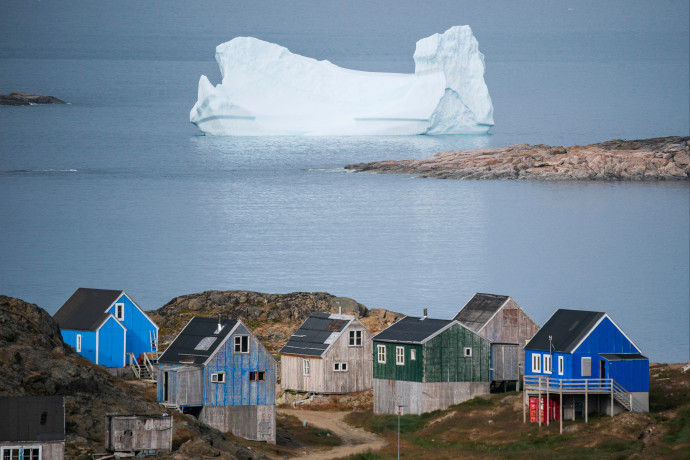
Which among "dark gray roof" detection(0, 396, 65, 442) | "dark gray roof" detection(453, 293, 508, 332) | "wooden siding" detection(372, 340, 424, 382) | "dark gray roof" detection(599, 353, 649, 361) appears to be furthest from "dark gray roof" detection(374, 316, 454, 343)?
"dark gray roof" detection(0, 396, 65, 442)

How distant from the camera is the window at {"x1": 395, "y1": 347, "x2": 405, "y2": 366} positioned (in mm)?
43309

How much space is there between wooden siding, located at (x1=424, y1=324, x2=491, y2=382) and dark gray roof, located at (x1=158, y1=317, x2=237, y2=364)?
24.0ft

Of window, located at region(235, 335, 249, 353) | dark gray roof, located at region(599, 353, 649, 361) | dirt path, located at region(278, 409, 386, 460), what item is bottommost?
dirt path, located at region(278, 409, 386, 460)

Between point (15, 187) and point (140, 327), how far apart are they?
54.5 m

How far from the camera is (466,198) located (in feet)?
371

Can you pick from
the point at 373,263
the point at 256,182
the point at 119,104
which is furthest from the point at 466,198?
the point at 119,104

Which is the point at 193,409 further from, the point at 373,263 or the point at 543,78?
the point at 543,78

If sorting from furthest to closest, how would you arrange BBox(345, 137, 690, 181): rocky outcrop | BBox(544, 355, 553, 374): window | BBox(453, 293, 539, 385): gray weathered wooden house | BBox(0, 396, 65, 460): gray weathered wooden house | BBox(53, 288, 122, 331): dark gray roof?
1. BBox(345, 137, 690, 181): rocky outcrop
2. BBox(53, 288, 122, 331): dark gray roof
3. BBox(453, 293, 539, 385): gray weathered wooden house
4. BBox(544, 355, 553, 374): window
5. BBox(0, 396, 65, 460): gray weathered wooden house

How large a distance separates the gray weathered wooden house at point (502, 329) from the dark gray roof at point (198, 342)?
9838mm

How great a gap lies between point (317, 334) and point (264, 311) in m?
15.2

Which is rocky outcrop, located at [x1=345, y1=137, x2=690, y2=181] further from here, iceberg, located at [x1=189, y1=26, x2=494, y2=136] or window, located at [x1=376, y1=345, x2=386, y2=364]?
window, located at [x1=376, y1=345, x2=386, y2=364]

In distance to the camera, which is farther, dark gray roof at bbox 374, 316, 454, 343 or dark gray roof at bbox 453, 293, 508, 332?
dark gray roof at bbox 453, 293, 508, 332

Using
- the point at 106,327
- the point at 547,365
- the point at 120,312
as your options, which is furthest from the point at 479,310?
the point at 106,327

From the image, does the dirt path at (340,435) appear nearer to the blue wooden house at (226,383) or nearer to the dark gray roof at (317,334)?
the blue wooden house at (226,383)
